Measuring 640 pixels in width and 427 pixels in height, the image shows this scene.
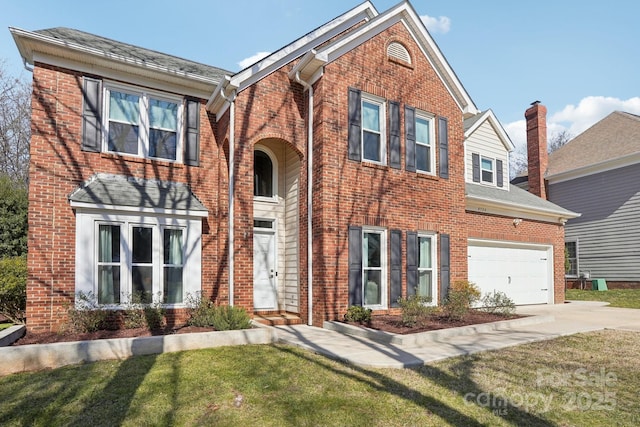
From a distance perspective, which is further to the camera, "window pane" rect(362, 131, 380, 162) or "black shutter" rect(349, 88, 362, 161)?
"window pane" rect(362, 131, 380, 162)

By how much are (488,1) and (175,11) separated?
26.0 feet

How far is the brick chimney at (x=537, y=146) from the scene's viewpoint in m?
20.5

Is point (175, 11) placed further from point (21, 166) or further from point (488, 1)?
point (21, 166)

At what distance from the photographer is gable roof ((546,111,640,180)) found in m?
19.1

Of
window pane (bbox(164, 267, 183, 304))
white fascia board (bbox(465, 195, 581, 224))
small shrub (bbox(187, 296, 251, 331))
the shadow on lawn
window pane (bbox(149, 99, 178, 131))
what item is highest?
window pane (bbox(149, 99, 178, 131))

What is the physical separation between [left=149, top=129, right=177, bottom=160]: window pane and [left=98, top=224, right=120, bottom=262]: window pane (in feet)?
6.27

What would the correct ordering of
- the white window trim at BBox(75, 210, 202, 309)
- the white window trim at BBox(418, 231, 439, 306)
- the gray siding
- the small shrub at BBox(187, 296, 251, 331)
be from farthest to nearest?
the gray siding → the white window trim at BBox(418, 231, 439, 306) → the white window trim at BBox(75, 210, 202, 309) → the small shrub at BBox(187, 296, 251, 331)

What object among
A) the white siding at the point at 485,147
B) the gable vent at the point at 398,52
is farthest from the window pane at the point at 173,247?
the white siding at the point at 485,147

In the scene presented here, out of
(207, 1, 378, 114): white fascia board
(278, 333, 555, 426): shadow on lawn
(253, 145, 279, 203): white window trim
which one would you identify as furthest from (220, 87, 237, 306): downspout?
(278, 333, 555, 426): shadow on lawn

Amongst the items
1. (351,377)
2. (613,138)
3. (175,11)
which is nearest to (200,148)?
(175,11)

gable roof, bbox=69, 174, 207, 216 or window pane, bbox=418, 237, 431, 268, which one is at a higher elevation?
gable roof, bbox=69, 174, 207, 216

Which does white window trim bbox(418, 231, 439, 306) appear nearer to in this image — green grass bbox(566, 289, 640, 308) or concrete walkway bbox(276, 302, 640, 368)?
concrete walkway bbox(276, 302, 640, 368)

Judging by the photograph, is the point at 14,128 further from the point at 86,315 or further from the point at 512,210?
the point at 512,210

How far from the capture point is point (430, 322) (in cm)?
970
